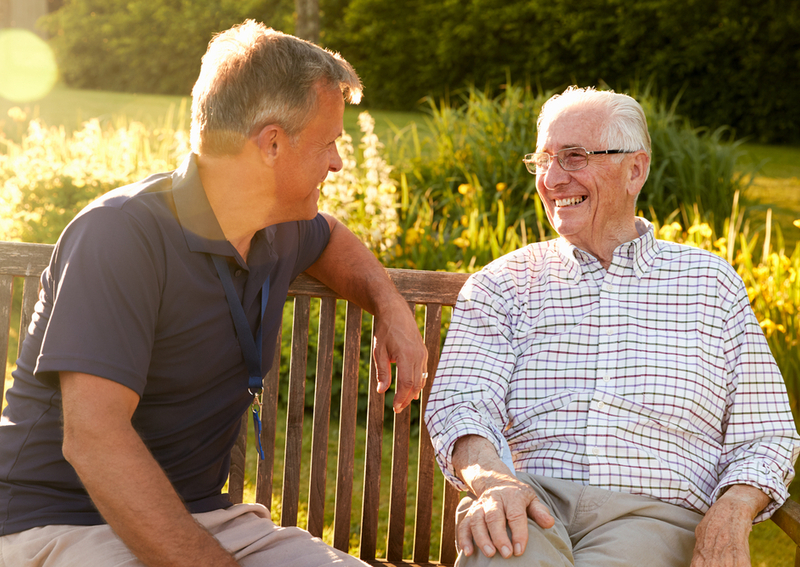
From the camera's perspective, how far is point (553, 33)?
17.3 meters

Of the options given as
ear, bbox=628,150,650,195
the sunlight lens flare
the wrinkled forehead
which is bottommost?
ear, bbox=628,150,650,195

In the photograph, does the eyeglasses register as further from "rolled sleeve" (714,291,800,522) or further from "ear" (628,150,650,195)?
"rolled sleeve" (714,291,800,522)

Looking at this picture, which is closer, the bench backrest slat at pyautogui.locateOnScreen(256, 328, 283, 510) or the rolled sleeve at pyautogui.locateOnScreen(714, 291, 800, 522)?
the rolled sleeve at pyautogui.locateOnScreen(714, 291, 800, 522)

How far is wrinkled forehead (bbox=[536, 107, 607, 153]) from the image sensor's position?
98.3 inches

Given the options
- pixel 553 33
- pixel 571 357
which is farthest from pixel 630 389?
pixel 553 33

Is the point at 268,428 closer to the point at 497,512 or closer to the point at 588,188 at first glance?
the point at 497,512

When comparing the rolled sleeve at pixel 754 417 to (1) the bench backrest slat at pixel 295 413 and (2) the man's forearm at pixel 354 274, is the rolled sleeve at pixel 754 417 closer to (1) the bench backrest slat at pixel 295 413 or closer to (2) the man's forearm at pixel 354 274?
(2) the man's forearm at pixel 354 274

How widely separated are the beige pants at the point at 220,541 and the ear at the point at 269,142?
37.1 inches

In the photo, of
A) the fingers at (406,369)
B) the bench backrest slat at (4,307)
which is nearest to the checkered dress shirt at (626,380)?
the fingers at (406,369)

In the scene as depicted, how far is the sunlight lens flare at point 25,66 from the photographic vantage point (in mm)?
23438

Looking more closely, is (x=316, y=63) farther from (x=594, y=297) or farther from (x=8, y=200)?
(x=8, y=200)

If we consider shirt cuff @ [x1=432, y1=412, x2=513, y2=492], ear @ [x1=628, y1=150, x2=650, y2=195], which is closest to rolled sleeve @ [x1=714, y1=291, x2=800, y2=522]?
ear @ [x1=628, y1=150, x2=650, y2=195]

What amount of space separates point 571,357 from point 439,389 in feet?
1.39

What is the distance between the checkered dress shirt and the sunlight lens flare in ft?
78.4
